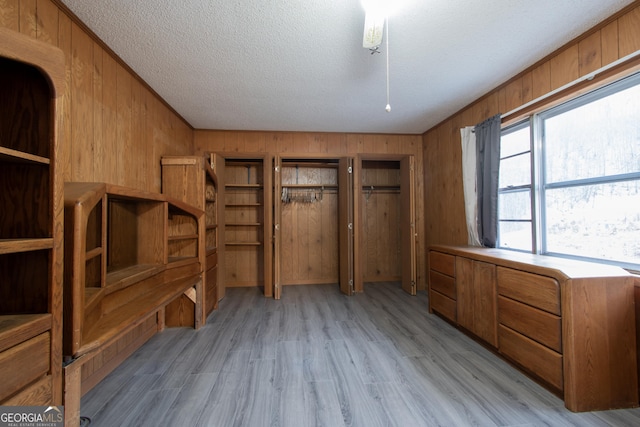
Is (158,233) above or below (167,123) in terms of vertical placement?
below

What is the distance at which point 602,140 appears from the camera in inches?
69.7

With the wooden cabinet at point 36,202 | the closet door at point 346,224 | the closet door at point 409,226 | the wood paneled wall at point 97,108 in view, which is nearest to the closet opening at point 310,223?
the closet door at point 346,224

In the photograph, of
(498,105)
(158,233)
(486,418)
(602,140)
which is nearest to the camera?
(486,418)

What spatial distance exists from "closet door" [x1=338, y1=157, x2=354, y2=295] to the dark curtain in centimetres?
161

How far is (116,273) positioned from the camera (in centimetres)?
170

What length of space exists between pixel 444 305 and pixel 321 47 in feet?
9.14

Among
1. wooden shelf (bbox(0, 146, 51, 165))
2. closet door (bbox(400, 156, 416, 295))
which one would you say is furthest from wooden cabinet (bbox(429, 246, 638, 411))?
wooden shelf (bbox(0, 146, 51, 165))

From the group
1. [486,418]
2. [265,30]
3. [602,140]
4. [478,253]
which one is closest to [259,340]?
[486,418]

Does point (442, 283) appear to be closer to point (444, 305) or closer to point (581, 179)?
point (444, 305)

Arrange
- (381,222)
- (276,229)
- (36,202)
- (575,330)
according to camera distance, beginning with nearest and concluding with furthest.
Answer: (36,202), (575,330), (276,229), (381,222)

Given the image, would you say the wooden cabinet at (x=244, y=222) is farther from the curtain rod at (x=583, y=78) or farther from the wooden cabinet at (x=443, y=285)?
the curtain rod at (x=583, y=78)

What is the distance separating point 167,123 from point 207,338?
8.00ft

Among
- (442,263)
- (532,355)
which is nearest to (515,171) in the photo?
(442,263)

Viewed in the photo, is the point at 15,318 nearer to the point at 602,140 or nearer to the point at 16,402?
the point at 16,402
